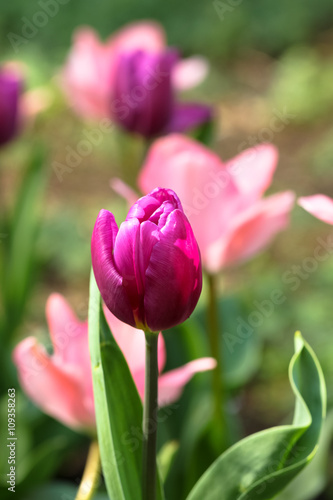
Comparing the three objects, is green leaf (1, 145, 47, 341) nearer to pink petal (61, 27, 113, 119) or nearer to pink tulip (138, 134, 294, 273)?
pink petal (61, 27, 113, 119)

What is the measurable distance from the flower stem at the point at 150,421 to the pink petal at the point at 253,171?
1.06ft

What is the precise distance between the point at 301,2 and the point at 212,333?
277cm

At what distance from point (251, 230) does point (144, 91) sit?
0.35 metres

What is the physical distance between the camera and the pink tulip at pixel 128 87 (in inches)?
40.4

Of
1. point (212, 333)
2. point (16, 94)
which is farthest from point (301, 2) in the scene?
point (212, 333)

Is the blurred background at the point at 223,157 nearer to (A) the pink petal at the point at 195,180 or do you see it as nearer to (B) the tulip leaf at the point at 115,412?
(A) the pink petal at the point at 195,180

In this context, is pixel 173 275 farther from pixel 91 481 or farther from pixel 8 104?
pixel 8 104

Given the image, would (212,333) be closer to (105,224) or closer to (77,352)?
(77,352)

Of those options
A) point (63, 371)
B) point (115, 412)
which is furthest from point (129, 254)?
point (63, 371)

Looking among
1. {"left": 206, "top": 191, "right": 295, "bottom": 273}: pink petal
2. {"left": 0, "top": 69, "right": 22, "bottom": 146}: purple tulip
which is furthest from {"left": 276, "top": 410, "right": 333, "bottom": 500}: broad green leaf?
{"left": 0, "top": 69, "right": 22, "bottom": 146}: purple tulip

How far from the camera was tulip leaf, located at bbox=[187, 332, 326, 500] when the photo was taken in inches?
20.1

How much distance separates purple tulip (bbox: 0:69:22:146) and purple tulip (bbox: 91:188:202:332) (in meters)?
0.75

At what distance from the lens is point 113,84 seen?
3.56 feet

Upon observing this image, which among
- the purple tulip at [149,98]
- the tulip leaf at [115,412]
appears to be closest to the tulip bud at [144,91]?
the purple tulip at [149,98]
